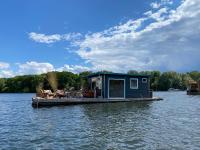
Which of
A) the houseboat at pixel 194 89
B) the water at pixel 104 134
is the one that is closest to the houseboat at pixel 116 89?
the water at pixel 104 134

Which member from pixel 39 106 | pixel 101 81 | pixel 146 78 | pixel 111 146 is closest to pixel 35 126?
pixel 111 146

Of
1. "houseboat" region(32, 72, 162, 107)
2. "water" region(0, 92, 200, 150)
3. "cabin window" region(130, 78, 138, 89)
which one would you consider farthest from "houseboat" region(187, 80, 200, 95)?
"water" region(0, 92, 200, 150)

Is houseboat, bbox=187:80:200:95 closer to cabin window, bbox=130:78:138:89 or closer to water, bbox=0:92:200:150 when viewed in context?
cabin window, bbox=130:78:138:89

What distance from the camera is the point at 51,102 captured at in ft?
96.8

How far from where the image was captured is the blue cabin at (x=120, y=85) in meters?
33.7

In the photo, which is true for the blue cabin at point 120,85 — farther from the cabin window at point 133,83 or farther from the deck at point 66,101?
the deck at point 66,101

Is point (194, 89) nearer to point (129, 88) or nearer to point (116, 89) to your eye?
A: point (129, 88)

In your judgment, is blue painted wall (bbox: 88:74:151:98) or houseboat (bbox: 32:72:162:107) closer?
houseboat (bbox: 32:72:162:107)

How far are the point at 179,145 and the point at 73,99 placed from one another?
19.6 meters

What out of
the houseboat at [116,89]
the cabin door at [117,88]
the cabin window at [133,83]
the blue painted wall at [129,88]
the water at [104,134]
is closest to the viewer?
the water at [104,134]

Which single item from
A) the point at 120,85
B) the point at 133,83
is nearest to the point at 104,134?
the point at 120,85

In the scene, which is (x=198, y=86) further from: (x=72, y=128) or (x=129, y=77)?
(x=72, y=128)

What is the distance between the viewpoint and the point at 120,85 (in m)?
34.6

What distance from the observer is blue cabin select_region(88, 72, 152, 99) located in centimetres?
3369
